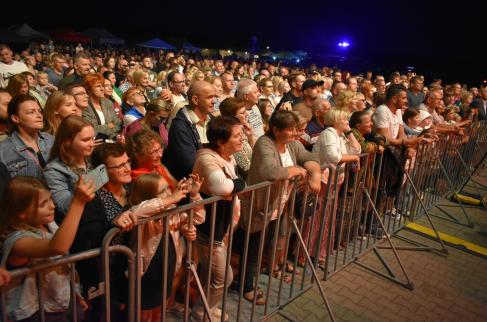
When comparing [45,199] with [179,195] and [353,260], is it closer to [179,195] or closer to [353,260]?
[179,195]

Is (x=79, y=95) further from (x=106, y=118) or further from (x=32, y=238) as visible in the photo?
(x=32, y=238)

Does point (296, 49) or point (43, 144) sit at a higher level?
point (296, 49)

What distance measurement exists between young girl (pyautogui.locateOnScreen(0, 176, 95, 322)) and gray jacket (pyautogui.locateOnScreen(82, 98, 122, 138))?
2.81 meters

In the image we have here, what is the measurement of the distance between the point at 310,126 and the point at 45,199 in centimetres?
362

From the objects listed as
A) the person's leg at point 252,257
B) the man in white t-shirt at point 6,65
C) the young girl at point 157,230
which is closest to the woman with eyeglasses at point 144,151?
the young girl at point 157,230

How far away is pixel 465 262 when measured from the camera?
5.36m

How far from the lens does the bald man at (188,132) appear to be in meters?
3.86

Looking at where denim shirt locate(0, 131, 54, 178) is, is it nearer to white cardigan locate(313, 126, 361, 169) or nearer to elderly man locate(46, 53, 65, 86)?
white cardigan locate(313, 126, 361, 169)

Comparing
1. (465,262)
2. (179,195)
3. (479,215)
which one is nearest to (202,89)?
(179,195)

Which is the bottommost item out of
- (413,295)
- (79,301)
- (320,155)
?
(413,295)

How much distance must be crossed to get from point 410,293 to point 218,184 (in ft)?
9.86

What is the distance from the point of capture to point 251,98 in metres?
5.25

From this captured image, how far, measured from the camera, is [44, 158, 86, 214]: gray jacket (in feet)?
9.31

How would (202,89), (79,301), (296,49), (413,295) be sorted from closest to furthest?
(79,301) < (202,89) < (413,295) < (296,49)
